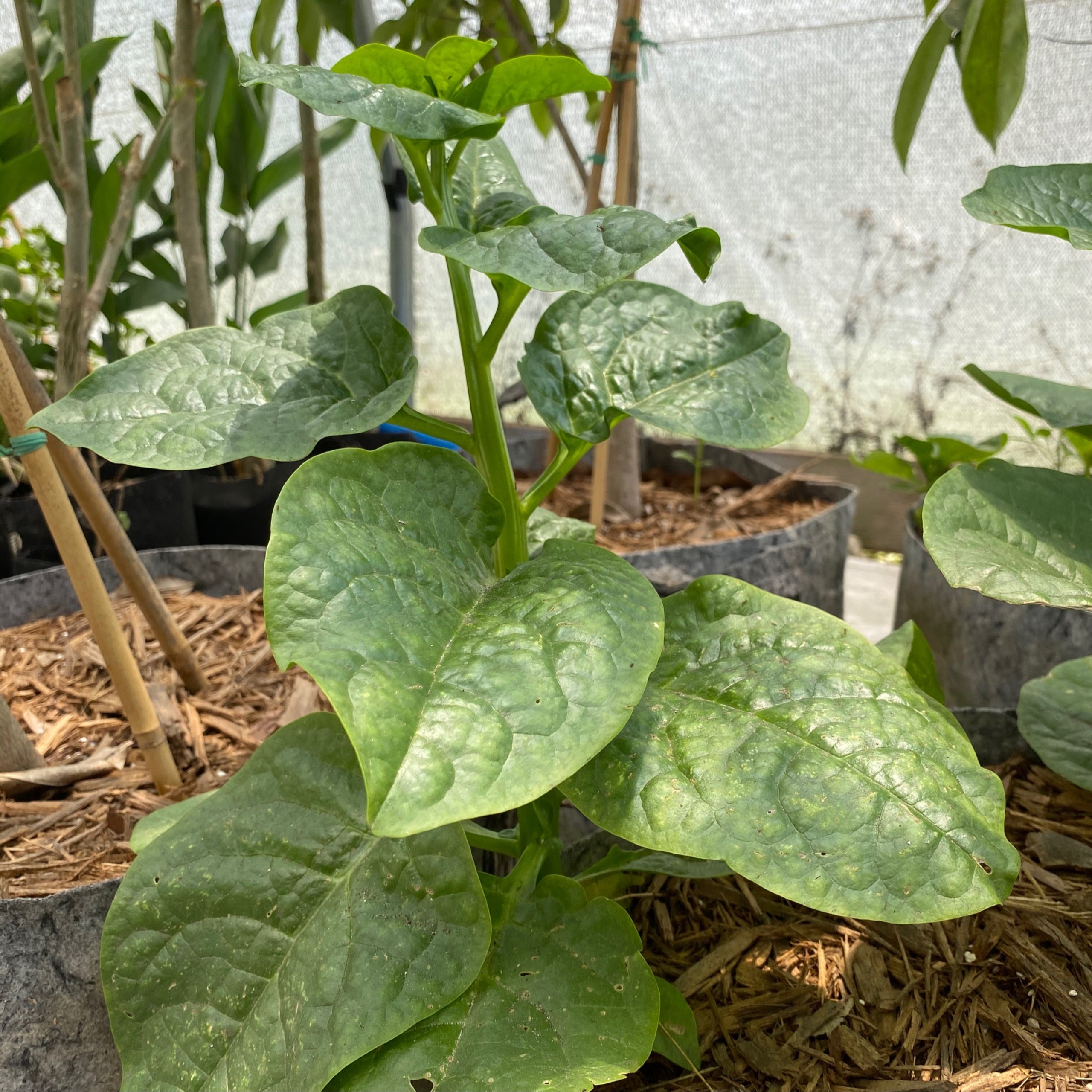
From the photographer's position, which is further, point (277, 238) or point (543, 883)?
point (277, 238)

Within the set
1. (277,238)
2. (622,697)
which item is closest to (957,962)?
(622,697)

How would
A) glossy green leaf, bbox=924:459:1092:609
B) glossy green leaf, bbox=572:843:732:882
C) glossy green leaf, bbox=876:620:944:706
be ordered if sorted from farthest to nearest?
glossy green leaf, bbox=876:620:944:706 → glossy green leaf, bbox=572:843:732:882 → glossy green leaf, bbox=924:459:1092:609

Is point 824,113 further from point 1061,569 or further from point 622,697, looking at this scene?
point 622,697

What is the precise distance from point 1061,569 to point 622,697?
1.11 ft

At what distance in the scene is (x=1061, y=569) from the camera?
1.83ft

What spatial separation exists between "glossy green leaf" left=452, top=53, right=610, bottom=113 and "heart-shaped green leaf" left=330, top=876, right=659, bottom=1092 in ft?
1.61

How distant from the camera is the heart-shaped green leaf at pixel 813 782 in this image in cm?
43

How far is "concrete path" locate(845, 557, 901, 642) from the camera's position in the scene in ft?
5.76

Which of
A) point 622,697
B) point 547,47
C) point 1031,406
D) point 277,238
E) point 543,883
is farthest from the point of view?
point 277,238

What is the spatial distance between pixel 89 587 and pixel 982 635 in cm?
103

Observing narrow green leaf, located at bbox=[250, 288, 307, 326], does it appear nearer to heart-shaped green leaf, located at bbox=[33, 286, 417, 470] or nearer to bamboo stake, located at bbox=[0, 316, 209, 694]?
bamboo stake, located at bbox=[0, 316, 209, 694]

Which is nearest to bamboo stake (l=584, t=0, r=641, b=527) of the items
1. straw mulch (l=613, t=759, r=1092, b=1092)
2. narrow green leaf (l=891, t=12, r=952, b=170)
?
narrow green leaf (l=891, t=12, r=952, b=170)

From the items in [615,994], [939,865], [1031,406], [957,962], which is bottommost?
[957,962]

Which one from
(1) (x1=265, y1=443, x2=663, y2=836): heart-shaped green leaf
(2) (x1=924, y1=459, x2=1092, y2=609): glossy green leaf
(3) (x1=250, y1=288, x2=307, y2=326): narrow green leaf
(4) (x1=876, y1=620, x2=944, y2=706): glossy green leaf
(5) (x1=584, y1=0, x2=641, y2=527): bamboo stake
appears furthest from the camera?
(3) (x1=250, y1=288, x2=307, y2=326): narrow green leaf
